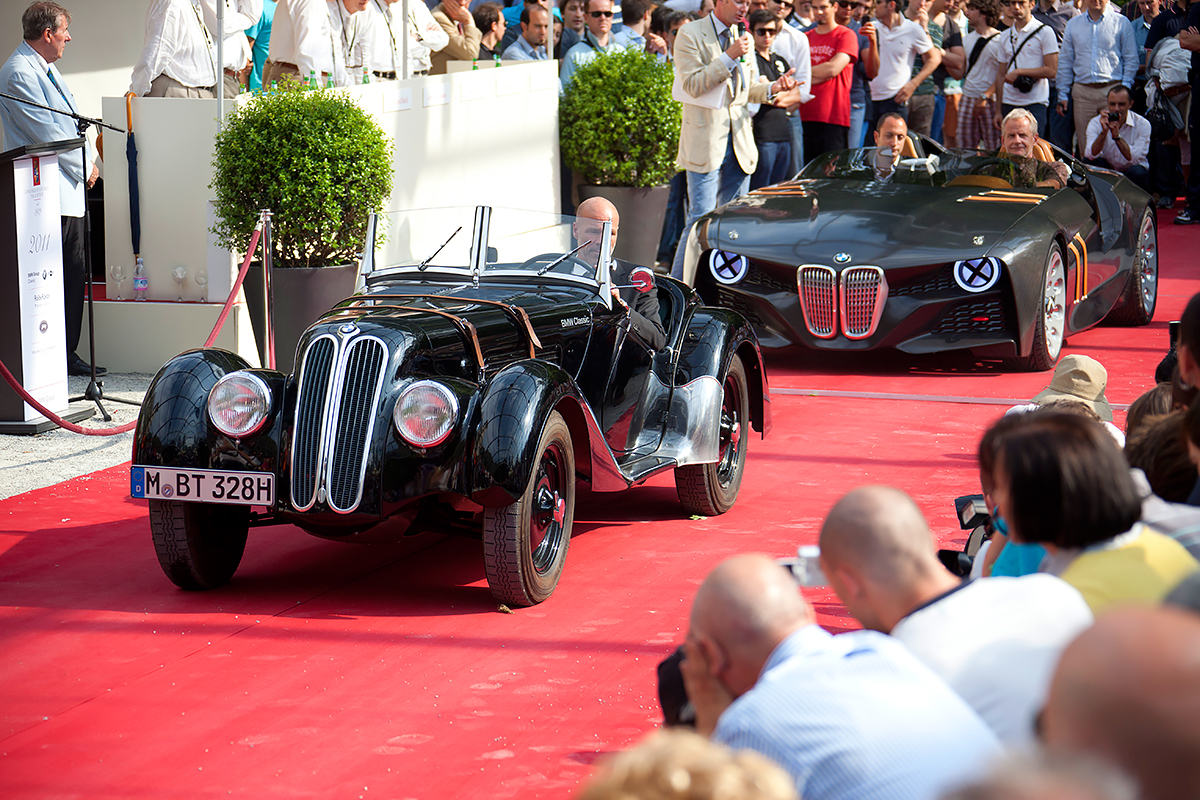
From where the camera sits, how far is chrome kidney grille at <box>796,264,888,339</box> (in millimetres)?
9719

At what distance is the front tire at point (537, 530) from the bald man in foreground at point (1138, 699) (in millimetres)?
3546

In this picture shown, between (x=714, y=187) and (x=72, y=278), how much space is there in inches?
224

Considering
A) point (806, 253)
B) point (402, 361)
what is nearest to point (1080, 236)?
point (806, 253)

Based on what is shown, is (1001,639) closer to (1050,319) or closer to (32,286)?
(32,286)

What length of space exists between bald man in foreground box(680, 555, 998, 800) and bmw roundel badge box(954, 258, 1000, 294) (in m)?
7.34

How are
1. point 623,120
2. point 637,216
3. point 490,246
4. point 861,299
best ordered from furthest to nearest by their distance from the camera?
point 637,216, point 623,120, point 861,299, point 490,246

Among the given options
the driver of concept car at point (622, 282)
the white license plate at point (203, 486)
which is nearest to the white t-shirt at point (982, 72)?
the driver of concept car at point (622, 282)

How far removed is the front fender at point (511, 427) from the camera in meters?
5.20

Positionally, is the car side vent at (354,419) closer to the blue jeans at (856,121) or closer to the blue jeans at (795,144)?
the blue jeans at (795,144)

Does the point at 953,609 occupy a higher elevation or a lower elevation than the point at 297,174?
lower

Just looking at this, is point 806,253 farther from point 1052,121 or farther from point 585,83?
point 1052,121

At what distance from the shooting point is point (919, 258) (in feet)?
31.6

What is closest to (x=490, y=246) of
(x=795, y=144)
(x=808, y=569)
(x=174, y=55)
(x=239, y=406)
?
(x=239, y=406)

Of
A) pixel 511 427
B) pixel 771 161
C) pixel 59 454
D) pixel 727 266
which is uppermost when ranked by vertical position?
pixel 771 161
